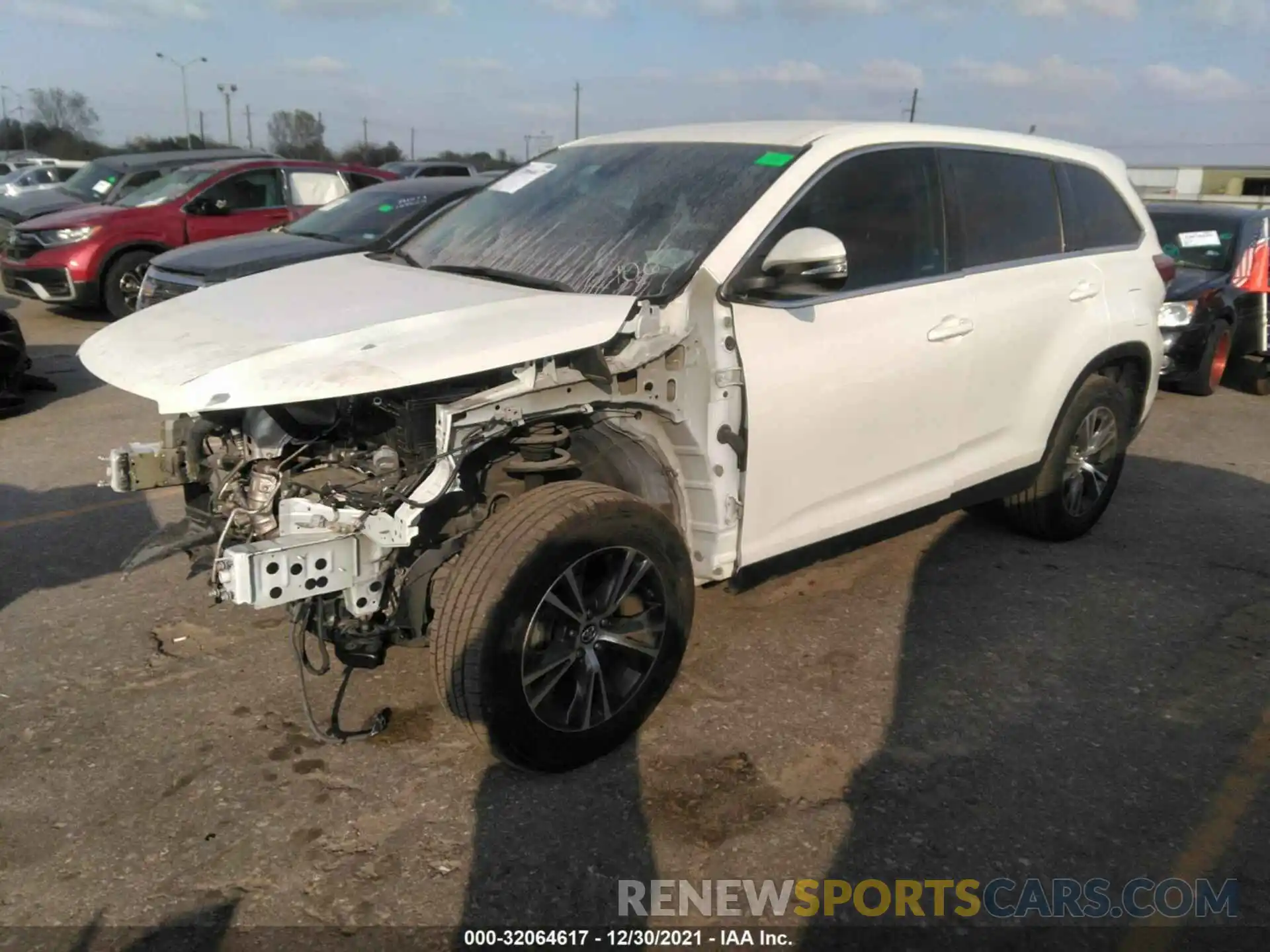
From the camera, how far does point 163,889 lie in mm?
2676

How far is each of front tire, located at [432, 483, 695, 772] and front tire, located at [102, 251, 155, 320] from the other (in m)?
9.83

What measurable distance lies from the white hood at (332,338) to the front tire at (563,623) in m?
0.51

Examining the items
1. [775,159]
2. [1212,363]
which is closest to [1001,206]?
[775,159]

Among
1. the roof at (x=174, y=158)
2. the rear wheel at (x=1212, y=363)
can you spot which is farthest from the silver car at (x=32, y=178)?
the rear wheel at (x=1212, y=363)

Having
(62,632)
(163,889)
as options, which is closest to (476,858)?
(163,889)

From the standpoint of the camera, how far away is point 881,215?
384 cm

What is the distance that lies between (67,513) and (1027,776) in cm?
476

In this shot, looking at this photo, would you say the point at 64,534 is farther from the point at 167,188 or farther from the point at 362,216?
the point at 167,188

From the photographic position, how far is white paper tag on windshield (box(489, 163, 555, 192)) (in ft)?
14.2

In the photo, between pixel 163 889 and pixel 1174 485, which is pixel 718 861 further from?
pixel 1174 485

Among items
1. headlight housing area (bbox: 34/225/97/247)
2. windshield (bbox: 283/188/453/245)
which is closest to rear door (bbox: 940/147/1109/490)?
windshield (bbox: 283/188/453/245)

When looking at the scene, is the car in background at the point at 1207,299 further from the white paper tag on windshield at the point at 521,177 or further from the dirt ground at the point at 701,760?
the white paper tag on windshield at the point at 521,177

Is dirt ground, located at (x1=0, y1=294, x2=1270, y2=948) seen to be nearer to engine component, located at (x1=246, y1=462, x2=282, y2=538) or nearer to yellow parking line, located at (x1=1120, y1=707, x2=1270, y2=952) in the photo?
yellow parking line, located at (x1=1120, y1=707, x2=1270, y2=952)

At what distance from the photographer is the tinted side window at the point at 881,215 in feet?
11.9
